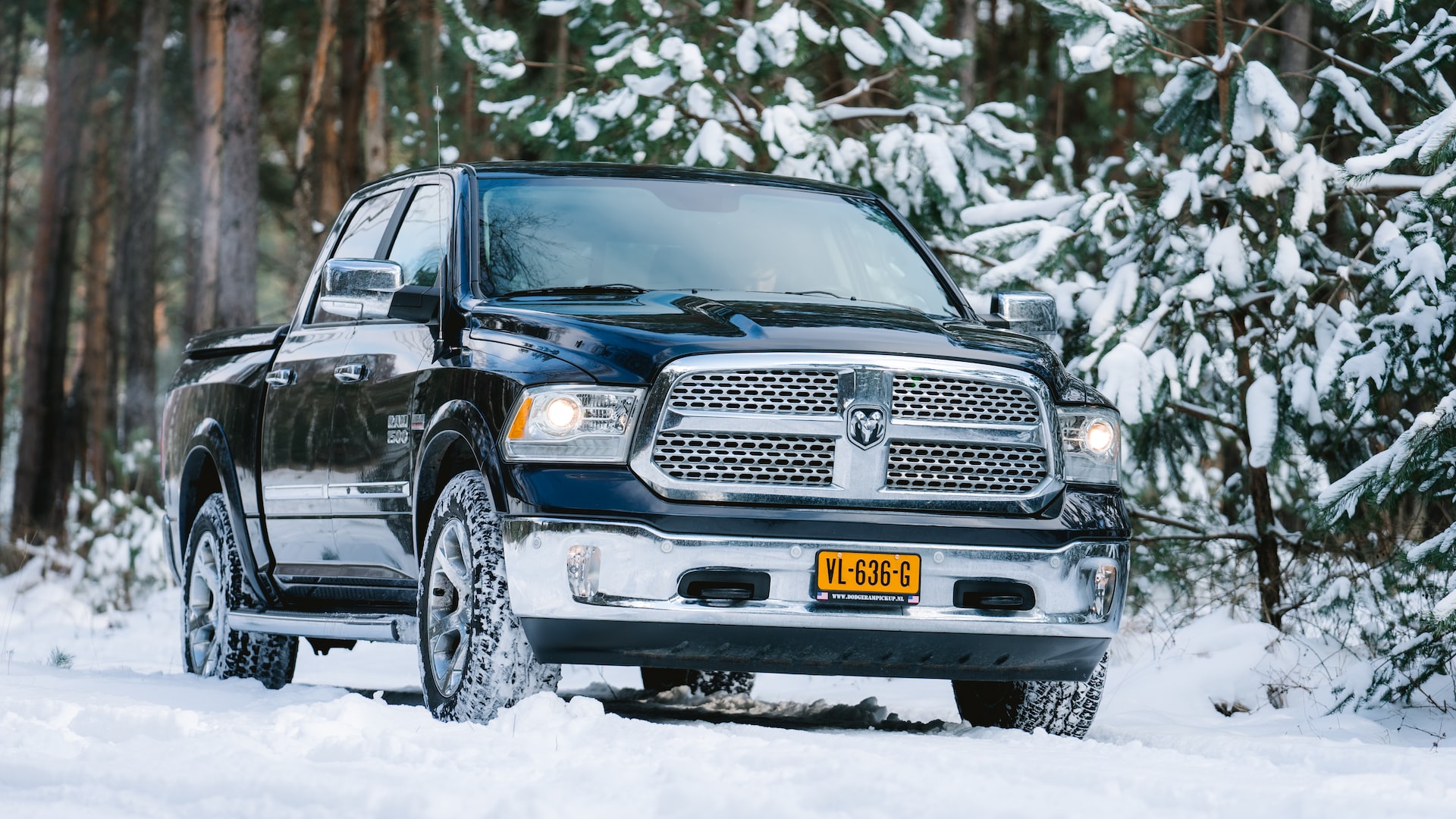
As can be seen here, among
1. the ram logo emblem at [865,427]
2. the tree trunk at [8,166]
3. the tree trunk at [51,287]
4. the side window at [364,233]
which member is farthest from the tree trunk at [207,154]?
the ram logo emblem at [865,427]

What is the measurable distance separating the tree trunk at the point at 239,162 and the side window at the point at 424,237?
41.5 ft

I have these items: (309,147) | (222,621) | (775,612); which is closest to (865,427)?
(775,612)

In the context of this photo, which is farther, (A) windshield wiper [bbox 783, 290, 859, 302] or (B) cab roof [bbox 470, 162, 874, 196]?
(B) cab roof [bbox 470, 162, 874, 196]

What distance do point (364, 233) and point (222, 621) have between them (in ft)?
5.83

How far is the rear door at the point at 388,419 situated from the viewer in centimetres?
660

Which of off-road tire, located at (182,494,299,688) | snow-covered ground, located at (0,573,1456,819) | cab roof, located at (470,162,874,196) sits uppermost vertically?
cab roof, located at (470,162,874,196)

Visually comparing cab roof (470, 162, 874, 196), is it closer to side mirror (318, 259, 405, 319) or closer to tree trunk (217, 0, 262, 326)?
side mirror (318, 259, 405, 319)

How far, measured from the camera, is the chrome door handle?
708 cm

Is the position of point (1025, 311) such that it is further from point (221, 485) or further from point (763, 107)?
point (763, 107)

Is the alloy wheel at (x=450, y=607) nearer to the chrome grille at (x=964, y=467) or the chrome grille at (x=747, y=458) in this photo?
the chrome grille at (x=747, y=458)

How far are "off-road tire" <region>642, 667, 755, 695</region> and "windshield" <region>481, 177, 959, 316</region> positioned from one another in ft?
7.63

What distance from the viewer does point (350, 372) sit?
716 centimetres

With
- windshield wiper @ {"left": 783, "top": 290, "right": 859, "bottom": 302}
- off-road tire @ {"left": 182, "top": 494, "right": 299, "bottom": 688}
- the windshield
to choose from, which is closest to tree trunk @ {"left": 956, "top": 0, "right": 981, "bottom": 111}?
the windshield

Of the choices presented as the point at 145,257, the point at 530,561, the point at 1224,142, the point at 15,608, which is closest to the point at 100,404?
the point at 145,257
